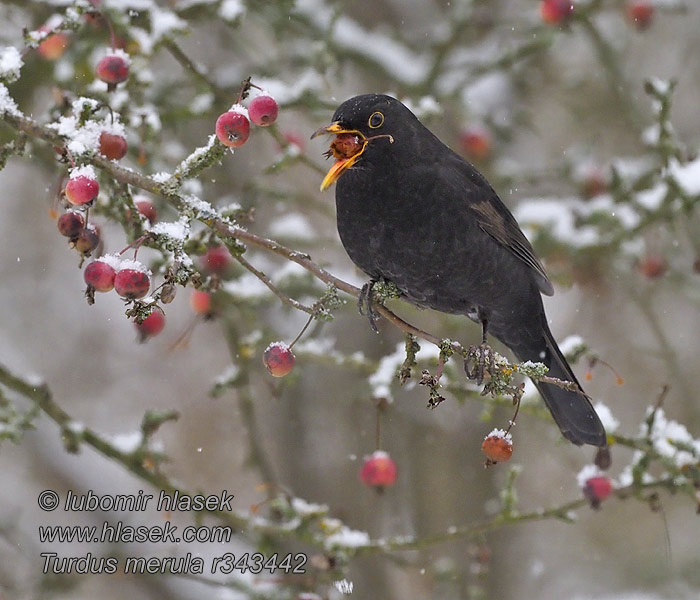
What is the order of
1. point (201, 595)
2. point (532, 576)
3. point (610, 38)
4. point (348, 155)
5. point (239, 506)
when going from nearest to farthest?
point (348, 155) → point (201, 595) → point (610, 38) → point (532, 576) → point (239, 506)

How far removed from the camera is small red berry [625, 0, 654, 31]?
4.46 m

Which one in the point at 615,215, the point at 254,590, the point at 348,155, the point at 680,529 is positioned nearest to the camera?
the point at 348,155

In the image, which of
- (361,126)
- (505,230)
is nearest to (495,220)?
(505,230)

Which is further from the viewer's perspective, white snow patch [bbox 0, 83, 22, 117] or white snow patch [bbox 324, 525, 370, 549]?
white snow patch [bbox 324, 525, 370, 549]

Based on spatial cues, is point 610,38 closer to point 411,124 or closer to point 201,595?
point 411,124

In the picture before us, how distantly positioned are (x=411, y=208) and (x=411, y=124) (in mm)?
379

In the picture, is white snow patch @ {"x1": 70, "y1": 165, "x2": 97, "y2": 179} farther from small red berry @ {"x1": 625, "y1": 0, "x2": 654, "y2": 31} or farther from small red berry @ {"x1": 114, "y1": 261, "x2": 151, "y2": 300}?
small red berry @ {"x1": 625, "y1": 0, "x2": 654, "y2": 31}

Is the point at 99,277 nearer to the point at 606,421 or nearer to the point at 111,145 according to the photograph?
the point at 111,145

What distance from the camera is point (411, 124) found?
3125 millimetres

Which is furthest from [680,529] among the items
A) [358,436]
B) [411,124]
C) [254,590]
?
[411,124]

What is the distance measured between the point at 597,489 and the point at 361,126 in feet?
5.03

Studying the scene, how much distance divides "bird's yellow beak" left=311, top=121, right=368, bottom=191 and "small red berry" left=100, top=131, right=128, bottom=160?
2.12 feet

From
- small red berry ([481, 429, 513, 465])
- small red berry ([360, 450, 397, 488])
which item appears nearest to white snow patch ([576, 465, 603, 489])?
small red berry ([360, 450, 397, 488])

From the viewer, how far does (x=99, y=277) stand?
7.11 feet
